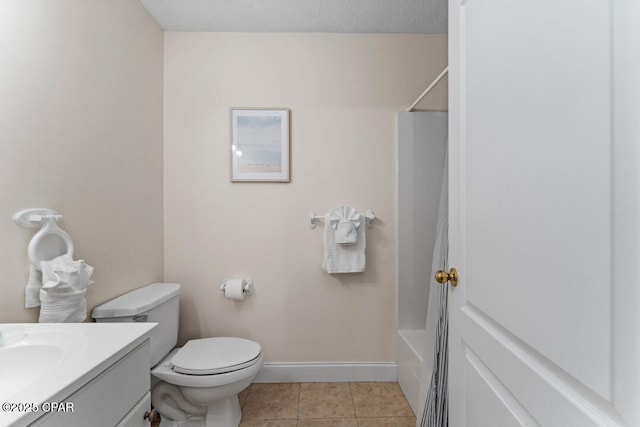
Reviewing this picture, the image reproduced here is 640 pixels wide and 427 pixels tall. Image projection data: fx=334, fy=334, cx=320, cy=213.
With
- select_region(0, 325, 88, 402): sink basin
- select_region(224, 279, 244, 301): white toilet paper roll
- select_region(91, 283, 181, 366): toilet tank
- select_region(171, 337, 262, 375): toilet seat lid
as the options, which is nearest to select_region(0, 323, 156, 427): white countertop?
select_region(0, 325, 88, 402): sink basin

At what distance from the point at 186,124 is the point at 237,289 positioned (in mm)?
1126

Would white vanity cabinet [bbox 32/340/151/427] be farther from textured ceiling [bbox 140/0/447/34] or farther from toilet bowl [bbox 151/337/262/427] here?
textured ceiling [bbox 140/0/447/34]

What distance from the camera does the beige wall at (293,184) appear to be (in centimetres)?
220

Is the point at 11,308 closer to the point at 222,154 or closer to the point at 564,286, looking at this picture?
the point at 222,154

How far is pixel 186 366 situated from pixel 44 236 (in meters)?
0.83

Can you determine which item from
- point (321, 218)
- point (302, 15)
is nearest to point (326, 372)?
A: point (321, 218)

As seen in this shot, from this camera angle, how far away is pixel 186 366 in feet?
5.20

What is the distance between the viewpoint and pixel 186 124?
2.19 m

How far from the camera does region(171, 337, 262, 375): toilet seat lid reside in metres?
1.58

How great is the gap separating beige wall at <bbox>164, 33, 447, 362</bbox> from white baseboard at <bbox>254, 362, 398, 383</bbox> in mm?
53

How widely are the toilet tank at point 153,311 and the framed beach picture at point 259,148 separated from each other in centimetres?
82

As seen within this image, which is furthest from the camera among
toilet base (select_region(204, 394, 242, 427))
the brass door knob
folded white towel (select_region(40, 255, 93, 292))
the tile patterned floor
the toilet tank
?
the tile patterned floor

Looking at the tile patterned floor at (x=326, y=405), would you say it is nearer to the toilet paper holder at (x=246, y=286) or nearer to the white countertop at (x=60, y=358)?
the toilet paper holder at (x=246, y=286)

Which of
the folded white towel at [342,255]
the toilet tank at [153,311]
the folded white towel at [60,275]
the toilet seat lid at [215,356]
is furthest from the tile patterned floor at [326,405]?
the folded white towel at [60,275]
